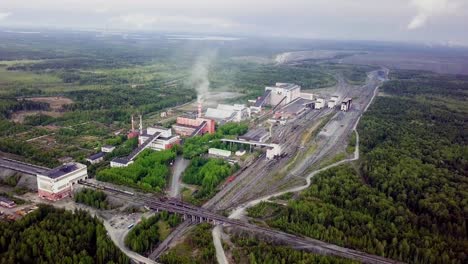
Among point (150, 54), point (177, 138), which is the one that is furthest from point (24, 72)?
point (177, 138)

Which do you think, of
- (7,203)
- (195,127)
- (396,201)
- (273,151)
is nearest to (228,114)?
(195,127)

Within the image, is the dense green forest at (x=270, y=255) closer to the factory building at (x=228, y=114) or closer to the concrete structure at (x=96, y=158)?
the concrete structure at (x=96, y=158)

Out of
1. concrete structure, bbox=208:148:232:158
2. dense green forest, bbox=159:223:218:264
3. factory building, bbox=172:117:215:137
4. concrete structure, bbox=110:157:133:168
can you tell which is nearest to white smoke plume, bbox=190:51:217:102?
factory building, bbox=172:117:215:137

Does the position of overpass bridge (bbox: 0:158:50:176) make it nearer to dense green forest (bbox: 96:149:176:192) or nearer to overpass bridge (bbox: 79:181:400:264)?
overpass bridge (bbox: 79:181:400:264)

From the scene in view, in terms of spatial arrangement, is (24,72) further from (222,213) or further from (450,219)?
(450,219)

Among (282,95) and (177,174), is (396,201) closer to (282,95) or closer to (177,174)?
(177,174)
